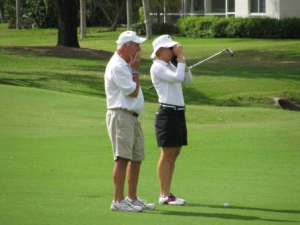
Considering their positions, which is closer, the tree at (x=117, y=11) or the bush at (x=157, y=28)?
the bush at (x=157, y=28)

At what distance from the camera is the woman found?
9.74m

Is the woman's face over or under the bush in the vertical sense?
over

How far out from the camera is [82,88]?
2881 cm

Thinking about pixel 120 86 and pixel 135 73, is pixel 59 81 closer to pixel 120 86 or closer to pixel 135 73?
pixel 135 73

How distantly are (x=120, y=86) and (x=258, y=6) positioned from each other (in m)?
46.8

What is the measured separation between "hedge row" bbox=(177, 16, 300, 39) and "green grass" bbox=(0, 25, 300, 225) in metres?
15.6

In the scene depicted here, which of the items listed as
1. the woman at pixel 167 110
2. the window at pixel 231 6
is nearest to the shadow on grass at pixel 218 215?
the woman at pixel 167 110

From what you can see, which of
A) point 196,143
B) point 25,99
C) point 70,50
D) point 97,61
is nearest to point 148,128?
point 196,143

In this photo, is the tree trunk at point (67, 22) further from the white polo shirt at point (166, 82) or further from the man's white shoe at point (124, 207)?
the man's white shoe at point (124, 207)

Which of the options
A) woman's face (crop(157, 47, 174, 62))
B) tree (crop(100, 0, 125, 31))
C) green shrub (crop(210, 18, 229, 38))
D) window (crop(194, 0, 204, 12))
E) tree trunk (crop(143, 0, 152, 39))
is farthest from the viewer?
tree (crop(100, 0, 125, 31))

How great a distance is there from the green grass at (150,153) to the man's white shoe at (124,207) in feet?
0.40

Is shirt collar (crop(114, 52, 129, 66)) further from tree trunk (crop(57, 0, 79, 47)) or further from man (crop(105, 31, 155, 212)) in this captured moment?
tree trunk (crop(57, 0, 79, 47))

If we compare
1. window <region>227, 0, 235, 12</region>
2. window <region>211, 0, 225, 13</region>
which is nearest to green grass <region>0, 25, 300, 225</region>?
window <region>227, 0, 235, 12</region>

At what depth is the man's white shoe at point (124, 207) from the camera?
9102mm
